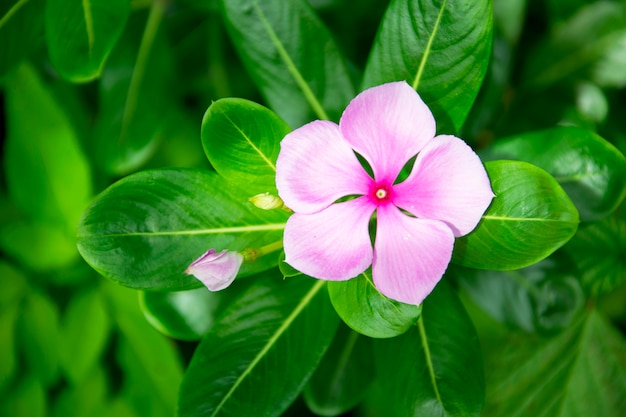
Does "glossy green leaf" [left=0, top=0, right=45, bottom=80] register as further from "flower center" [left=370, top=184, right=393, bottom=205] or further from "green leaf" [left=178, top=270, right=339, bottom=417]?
"flower center" [left=370, top=184, right=393, bottom=205]

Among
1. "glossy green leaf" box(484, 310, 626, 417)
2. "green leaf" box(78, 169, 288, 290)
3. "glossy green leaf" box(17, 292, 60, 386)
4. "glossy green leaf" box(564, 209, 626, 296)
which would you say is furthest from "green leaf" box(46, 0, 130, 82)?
"glossy green leaf" box(484, 310, 626, 417)

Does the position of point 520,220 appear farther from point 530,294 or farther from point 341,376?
point 341,376

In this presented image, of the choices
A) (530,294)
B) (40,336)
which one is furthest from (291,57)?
(40,336)

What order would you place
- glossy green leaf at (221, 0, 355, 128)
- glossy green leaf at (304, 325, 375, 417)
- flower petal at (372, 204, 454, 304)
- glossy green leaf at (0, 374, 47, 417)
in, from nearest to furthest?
flower petal at (372, 204, 454, 304) → glossy green leaf at (221, 0, 355, 128) → glossy green leaf at (304, 325, 375, 417) → glossy green leaf at (0, 374, 47, 417)

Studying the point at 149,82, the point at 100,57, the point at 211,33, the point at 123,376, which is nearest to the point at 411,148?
the point at 100,57

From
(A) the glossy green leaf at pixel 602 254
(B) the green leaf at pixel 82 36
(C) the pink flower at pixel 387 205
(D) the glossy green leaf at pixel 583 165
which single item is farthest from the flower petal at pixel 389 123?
(A) the glossy green leaf at pixel 602 254

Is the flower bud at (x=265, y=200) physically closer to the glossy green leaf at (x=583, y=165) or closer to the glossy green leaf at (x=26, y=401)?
the glossy green leaf at (x=583, y=165)

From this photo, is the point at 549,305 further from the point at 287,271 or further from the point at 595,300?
the point at 287,271
